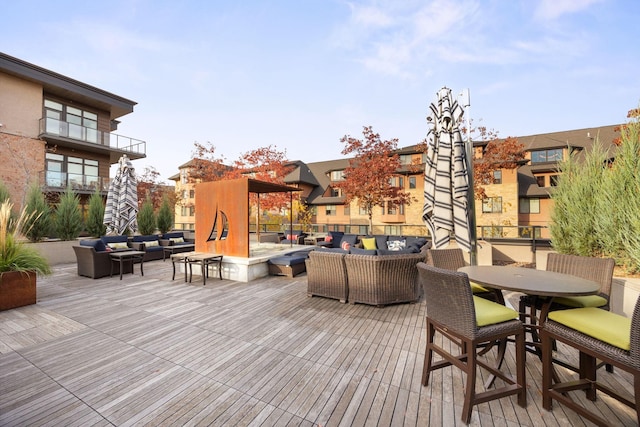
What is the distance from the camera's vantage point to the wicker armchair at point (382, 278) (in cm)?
448

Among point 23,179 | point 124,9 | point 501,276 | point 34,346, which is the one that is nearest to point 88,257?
point 34,346

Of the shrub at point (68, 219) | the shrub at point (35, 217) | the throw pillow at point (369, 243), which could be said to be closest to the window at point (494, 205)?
the throw pillow at point (369, 243)

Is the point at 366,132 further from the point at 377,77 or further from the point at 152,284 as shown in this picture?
the point at 152,284

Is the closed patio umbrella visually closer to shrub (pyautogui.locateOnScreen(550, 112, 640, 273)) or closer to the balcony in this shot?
shrub (pyautogui.locateOnScreen(550, 112, 640, 273))

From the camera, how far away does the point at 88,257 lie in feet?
22.6

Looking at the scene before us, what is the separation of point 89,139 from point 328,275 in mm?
17559

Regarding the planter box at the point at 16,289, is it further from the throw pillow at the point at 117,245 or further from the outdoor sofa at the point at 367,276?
the outdoor sofa at the point at 367,276

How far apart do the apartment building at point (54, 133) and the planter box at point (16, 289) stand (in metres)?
10.6

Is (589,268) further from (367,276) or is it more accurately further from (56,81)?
(56,81)

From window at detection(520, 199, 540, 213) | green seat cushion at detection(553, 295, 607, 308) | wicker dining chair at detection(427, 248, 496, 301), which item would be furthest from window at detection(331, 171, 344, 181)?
green seat cushion at detection(553, 295, 607, 308)

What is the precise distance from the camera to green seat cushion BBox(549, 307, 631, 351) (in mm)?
1820

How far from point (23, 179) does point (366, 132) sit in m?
17.0

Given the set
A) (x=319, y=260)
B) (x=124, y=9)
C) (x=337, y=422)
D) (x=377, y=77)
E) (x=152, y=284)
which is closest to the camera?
(x=337, y=422)

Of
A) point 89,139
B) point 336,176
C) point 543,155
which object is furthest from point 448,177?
point 543,155
